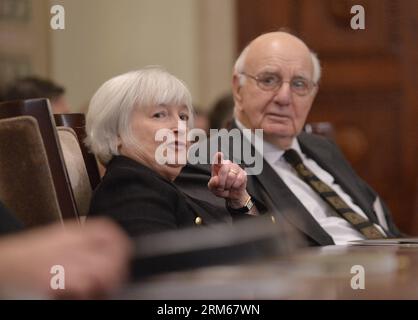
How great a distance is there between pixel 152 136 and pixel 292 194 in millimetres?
649

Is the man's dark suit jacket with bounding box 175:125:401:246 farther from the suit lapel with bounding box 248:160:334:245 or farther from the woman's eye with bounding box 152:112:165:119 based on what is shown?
the woman's eye with bounding box 152:112:165:119

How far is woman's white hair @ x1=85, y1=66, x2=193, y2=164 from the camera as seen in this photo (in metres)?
1.98

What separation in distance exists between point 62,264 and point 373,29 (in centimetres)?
462

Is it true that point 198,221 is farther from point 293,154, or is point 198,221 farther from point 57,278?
point 57,278

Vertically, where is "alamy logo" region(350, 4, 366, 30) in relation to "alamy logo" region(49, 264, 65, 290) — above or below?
above

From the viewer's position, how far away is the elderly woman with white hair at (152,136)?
190cm

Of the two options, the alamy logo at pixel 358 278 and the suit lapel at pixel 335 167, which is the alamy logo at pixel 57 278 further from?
the suit lapel at pixel 335 167

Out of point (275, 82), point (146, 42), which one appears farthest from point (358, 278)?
point (146, 42)

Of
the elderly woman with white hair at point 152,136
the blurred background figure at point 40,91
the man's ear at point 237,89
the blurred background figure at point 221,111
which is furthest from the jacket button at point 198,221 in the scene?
the blurred background figure at point 221,111

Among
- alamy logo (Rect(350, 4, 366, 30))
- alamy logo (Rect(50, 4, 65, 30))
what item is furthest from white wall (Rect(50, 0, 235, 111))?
alamy logo (Rect(50, 4, 65, 30))

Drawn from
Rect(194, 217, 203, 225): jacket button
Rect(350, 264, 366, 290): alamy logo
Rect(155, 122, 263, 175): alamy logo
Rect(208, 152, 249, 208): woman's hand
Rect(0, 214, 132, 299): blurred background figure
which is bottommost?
Rect(194, 217, 203, 225): jacket button

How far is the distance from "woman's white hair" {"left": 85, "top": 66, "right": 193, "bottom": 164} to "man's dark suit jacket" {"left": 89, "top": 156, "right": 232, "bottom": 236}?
0.07 meters
